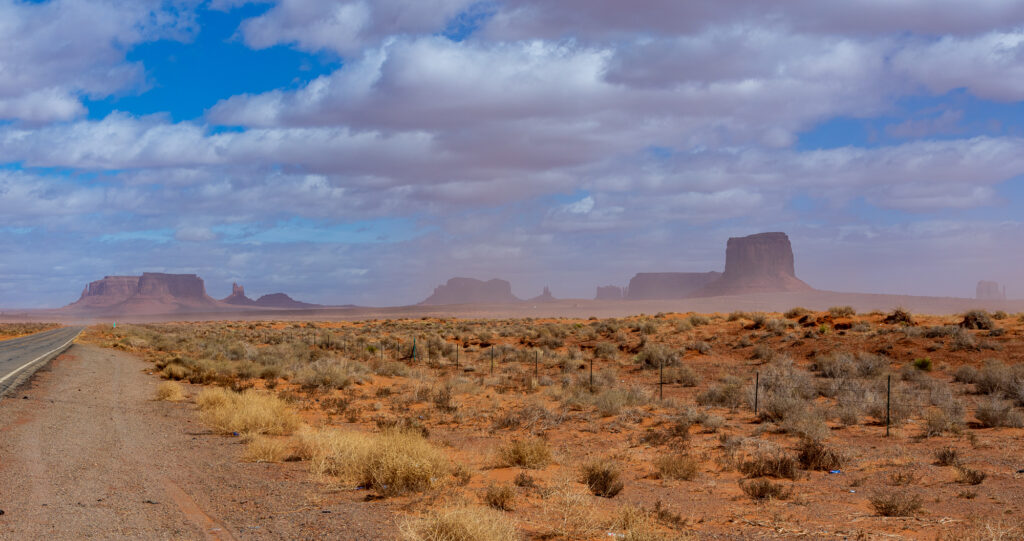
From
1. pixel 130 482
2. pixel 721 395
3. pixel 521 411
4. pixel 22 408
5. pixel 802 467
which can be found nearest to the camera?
A: pixel 130 482

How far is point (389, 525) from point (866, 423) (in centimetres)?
1451

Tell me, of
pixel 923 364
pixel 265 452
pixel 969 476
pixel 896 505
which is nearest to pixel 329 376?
pixel 265 452

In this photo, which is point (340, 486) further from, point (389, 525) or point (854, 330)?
point (854, 330)

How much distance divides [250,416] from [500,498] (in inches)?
313

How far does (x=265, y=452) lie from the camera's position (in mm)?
12023

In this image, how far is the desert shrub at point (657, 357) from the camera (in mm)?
33281

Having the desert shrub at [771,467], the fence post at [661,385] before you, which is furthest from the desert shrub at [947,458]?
the fence post at [661,385]

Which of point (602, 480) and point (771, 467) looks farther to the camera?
point (771, 467)

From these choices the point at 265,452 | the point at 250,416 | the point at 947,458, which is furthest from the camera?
the point at 250,416

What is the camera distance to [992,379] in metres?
22.3

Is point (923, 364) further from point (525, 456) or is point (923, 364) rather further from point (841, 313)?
point (525, 456)

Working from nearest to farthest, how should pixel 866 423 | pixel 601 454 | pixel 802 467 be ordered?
1. pixel 802 467
2. pixel 601 454
3. pixel 866 423

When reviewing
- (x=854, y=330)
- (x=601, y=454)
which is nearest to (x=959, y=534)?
(x=601, y=454)

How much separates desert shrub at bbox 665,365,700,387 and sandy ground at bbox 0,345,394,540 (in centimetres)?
1867
